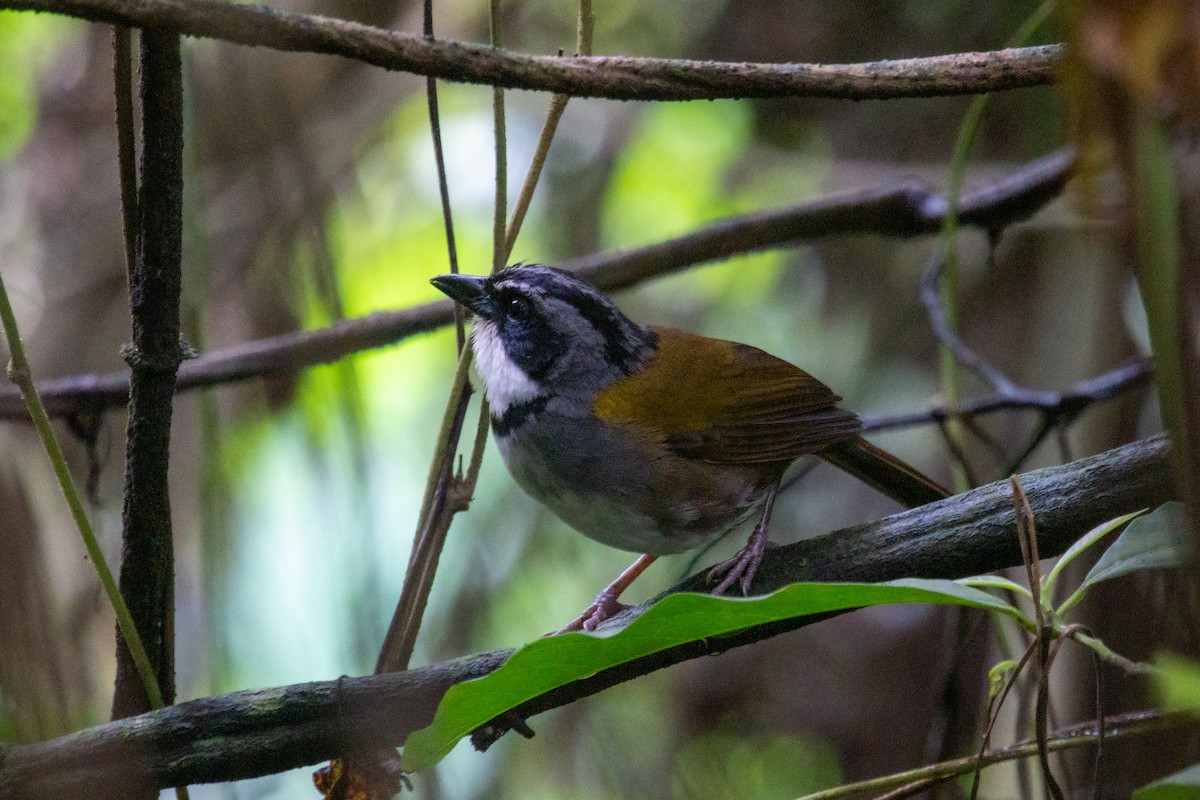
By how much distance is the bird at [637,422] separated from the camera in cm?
282

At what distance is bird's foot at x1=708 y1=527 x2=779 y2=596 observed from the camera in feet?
7.75

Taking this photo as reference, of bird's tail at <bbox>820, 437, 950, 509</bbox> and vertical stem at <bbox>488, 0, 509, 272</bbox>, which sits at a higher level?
vertical stem at <bbox>488, 0, 509, 272</bbox>

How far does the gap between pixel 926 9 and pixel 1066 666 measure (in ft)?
10.9

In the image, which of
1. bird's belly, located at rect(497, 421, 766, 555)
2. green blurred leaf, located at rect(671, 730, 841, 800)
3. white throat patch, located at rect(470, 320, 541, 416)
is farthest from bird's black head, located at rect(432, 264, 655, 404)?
green blurred leaf, located at rect(671, 730, 841, 800)

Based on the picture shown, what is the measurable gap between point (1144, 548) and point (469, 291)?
1866mm

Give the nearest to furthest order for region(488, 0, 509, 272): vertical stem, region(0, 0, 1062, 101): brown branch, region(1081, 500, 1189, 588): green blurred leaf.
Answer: region(0, 0, 1062, 101): brown branch < region(1081, 500, 1189, 588): green blurred leaf < region(488, 0, 509, 272): vertical stem

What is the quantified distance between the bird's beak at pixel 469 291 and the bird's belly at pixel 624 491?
0.41 m

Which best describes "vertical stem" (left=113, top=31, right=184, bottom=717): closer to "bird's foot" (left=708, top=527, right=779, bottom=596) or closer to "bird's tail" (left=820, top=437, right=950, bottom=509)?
"bird's foot" (left=708, top=527, right=779, bottom=596)

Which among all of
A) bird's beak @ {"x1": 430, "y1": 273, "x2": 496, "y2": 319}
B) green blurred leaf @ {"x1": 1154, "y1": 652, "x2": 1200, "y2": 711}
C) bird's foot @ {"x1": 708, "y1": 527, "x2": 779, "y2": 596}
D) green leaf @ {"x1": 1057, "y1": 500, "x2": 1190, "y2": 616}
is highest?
bird's beak @ {"x1": 430, "y1": 273, "x2": 496, "y2": 319}

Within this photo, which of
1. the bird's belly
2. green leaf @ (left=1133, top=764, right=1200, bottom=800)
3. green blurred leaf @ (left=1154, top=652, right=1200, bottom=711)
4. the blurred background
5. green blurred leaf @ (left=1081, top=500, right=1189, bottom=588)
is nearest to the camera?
green blurred leaf @ (left=1154, top=652, right=1200, bottom=711)

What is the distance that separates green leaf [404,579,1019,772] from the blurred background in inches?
52.7

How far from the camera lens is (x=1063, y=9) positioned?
3.59 ft

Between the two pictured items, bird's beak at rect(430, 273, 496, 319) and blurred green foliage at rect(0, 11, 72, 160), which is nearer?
bird's beak at rect(430, 273, 496, 319)

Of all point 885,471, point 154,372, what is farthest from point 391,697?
point 885,471
